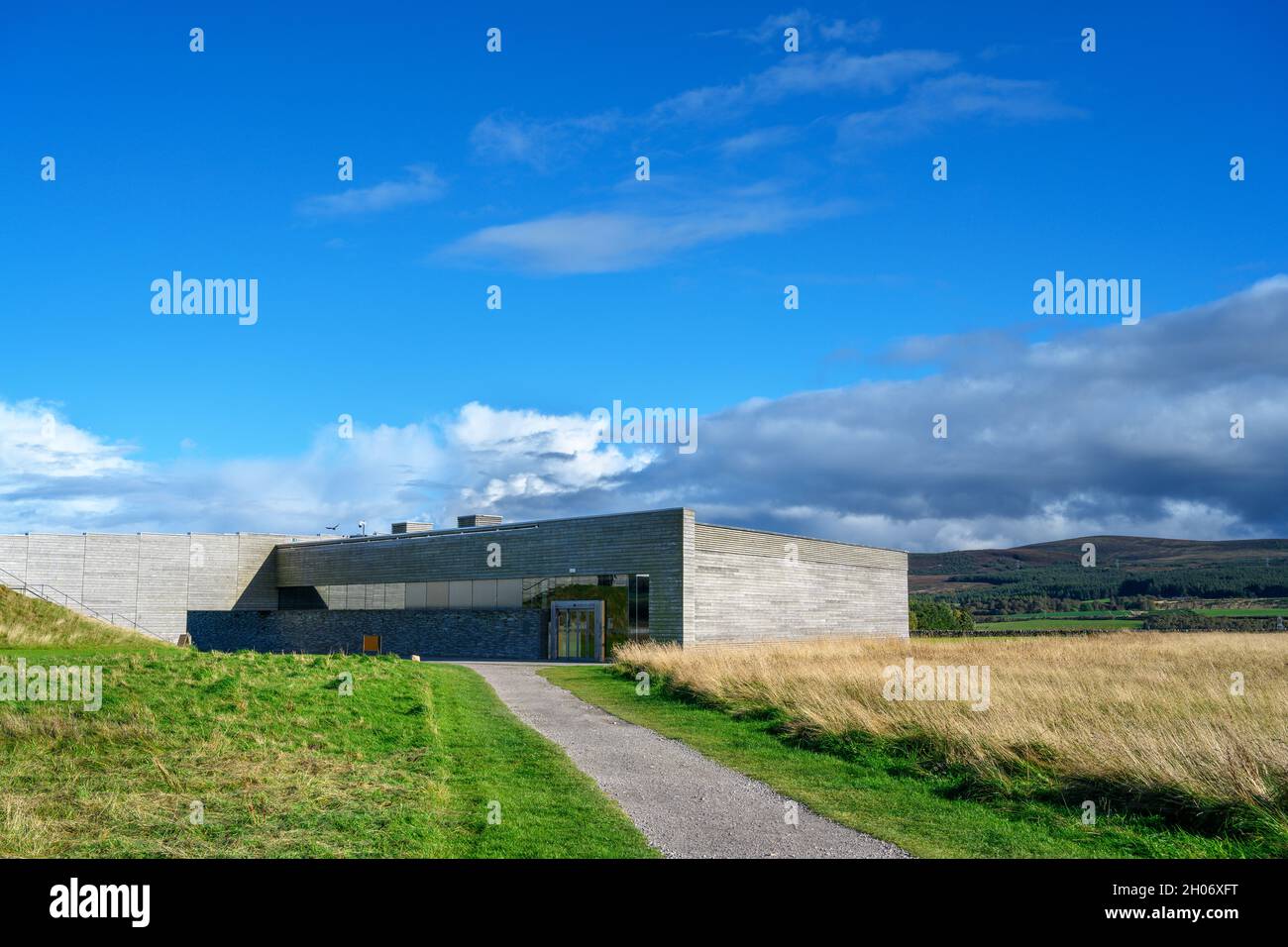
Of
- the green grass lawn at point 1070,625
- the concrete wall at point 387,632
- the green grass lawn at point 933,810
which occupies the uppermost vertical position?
the green grass lawn at point 933,810

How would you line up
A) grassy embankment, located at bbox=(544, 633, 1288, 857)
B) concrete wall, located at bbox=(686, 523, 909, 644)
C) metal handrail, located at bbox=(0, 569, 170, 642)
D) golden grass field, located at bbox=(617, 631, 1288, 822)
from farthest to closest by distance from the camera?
1. metal handrail, located at bbox=(0, 569, 170, 642)
2. concrete wall, located at bbox=(686, 523, 909, 644)
3. golden grass field, located at bbox=(617, 631, 1288, 822)
4. grassy embankment, located at bbox=(544, 633, 1288, 857)

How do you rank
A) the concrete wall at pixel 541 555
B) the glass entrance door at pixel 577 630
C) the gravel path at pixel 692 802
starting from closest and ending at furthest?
the gravel path at pixel 692 802, the concrete wall at pixel 541 555, the glass entrance door at pixel 577 630

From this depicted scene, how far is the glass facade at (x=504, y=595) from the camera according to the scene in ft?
138

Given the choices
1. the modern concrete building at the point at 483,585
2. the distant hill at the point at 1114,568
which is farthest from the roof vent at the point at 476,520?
the distant hill at the point at 1114,568

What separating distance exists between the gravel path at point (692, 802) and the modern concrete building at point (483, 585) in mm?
24653

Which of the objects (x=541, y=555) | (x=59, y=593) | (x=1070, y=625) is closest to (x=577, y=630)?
(x=541, y=555)

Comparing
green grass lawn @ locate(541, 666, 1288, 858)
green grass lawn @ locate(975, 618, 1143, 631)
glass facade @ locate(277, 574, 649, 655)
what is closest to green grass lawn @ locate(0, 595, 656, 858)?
green grass lawn @ locate(541, 666, 1288, 858)

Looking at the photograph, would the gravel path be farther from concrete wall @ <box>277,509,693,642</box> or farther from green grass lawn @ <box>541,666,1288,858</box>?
concrete wall @ <box>277,509,693,642</box>

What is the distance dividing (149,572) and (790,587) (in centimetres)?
3858

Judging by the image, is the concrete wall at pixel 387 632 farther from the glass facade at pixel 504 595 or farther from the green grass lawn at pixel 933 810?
the green grass lawn at pixel 933 810

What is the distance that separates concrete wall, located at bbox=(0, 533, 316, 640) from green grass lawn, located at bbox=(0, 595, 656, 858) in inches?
1688

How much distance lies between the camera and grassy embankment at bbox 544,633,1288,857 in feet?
28.8
